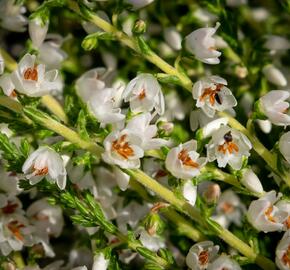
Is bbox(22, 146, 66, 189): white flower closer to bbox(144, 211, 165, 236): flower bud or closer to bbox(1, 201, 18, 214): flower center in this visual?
bbox(144, 211, 165, 236): flower bud

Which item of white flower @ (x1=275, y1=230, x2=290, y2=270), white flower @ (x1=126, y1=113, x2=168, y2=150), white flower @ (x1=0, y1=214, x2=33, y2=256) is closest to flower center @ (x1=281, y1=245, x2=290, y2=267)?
white flower @ (x1=275, y1=230, x2=290, y2=270)

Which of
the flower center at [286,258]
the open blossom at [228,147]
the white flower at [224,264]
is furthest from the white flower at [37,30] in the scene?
the flower center at [286,258]

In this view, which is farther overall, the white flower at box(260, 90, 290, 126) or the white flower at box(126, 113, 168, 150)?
the white flower at box(260, 90, 290, 126)

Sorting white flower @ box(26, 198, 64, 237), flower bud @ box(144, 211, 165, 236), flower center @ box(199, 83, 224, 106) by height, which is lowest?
white flower @ box(26, 198, 64, 237)

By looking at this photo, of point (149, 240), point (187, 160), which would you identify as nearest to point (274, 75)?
point (187, 160)

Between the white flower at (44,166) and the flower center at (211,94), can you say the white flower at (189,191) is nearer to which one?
the flower center at (211,94)

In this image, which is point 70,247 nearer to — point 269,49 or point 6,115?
point 6,115

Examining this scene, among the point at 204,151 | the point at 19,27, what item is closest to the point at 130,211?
the point at 204,151
